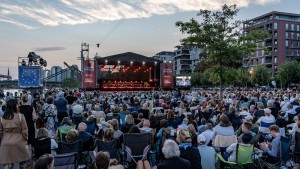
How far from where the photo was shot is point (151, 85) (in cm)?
4619

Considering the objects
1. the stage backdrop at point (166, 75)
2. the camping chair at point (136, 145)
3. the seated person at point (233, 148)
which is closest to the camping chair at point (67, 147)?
the camping chair at point (136, 145)

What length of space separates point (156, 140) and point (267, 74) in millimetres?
69026

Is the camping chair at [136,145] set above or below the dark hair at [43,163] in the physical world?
below

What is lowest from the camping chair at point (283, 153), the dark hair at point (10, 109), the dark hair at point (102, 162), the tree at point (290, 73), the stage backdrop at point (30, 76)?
the camping chair at point (283, 153)

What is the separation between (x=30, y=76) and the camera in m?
18.8

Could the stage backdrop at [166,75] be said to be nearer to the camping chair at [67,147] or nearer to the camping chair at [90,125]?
the camping chair at [90,125]

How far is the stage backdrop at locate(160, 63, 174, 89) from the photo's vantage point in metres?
41.0

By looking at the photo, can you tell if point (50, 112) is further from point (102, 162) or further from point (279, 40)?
point (279, 40)

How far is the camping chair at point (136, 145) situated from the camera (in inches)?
258

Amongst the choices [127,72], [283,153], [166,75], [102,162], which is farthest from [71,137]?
[127,72]

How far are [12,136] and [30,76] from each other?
14176 mm

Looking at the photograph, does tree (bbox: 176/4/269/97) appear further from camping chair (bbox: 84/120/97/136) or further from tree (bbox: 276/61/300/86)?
tree (bbox: 276/61/300/86)

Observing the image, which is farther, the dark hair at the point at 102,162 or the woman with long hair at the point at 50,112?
the woman with long hair at the point at 50,112

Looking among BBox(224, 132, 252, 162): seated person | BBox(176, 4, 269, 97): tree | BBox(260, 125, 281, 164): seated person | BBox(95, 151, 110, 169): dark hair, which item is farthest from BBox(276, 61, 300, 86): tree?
BBox(95, 151, 110, 169): dark hair
